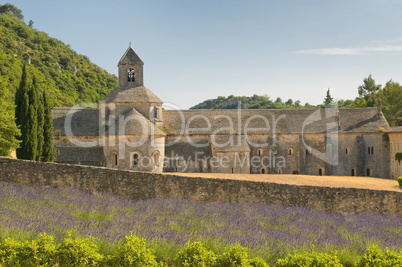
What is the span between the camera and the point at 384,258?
316 inches

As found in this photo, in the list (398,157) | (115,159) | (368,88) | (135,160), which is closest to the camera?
(135,160)

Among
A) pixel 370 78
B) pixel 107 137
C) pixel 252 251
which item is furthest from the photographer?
pixel 370 78

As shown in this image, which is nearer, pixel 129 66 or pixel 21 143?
pixel 21 143

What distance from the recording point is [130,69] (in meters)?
40.7

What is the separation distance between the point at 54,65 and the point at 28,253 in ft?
300

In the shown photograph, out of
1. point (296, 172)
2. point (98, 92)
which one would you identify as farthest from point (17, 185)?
point (98, 92)

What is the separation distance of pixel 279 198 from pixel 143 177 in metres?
6.45

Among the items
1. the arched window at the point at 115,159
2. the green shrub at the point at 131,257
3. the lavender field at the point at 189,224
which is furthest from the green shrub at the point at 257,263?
the arched window at the point at 115,159

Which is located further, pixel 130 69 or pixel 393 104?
pixel 393 104

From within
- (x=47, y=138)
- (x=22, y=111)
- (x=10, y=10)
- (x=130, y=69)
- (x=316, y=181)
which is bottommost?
(x=316, y=181)

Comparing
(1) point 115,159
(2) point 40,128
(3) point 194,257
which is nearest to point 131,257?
(3) point 194,257

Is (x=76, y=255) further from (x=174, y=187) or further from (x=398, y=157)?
(x=398, y=157)

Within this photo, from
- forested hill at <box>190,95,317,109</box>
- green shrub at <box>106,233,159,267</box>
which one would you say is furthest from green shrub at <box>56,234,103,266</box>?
forested hill at <box>190,95,317,109</box>

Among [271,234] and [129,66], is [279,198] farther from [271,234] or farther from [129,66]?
[129,66]
